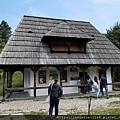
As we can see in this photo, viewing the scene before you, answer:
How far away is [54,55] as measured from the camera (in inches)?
468

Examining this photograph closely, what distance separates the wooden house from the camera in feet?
35.3

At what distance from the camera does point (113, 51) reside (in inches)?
556

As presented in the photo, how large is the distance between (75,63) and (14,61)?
4.52 m

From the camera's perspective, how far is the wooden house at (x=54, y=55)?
10.8 meters

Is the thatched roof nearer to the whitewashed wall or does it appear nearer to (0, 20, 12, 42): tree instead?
the whitewashed wall

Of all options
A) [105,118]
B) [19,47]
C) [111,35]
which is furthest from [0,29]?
[105,118]

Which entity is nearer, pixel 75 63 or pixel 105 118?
pixel 105 118

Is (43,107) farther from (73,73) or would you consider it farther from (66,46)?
(66,46)

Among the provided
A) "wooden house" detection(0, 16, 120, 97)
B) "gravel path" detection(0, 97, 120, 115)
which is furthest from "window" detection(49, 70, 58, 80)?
"gravel path" detection(0, 97, 120, 115)

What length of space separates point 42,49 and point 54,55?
1094 mm

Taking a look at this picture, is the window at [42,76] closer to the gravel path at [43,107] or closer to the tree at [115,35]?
the gravel path at [43,107]

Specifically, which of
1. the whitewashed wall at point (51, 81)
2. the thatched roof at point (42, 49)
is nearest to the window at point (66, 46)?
the thatched roof at point (42, 49)

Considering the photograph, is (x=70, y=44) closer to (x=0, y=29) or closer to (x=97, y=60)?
(x=97, y=60)

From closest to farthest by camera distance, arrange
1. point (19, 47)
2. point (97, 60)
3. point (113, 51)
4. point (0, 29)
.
Answer: point (19, 47) → point (97, 60) → point (113, 51) → point (0, 29)
